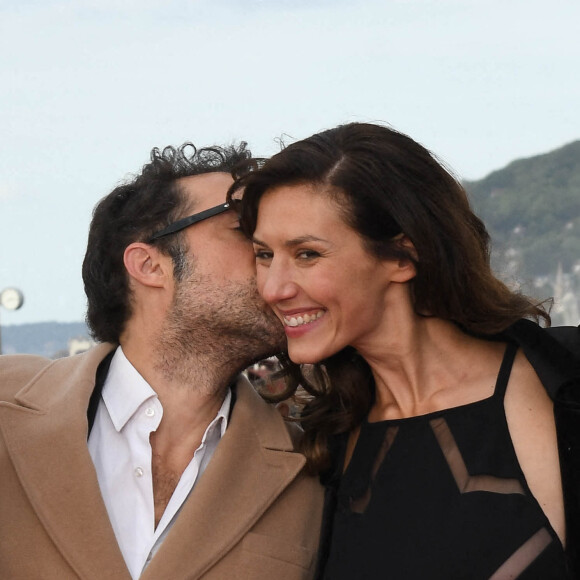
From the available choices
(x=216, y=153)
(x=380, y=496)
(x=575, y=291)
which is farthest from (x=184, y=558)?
(x=575, y=291)

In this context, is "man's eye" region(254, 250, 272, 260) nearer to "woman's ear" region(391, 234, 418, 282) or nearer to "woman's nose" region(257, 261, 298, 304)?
"woman's nose" region(257, 261, 298, 304)

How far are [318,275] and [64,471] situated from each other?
43.7 inches

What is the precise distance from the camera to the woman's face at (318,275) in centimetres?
353

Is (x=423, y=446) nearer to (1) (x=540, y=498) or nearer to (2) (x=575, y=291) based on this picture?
(1) (x=540, y=498)

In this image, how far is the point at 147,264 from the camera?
15.0 feet

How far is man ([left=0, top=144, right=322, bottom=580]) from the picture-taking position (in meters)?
3.59

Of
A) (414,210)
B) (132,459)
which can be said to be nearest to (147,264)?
(132,459)

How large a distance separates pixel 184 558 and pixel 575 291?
161 ft

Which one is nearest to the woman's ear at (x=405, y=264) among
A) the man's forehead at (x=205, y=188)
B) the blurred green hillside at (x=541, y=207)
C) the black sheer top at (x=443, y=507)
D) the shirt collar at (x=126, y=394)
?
the black sheer top at (x=443, y=507)

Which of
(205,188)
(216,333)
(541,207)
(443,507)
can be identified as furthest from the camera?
(541,207)

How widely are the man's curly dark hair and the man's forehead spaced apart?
0.04 meters

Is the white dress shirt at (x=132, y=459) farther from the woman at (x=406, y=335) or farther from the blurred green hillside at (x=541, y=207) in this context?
the blurred green hillside at (x=541, y=207)

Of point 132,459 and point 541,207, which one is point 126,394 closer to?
point 132,459

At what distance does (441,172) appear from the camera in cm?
364
